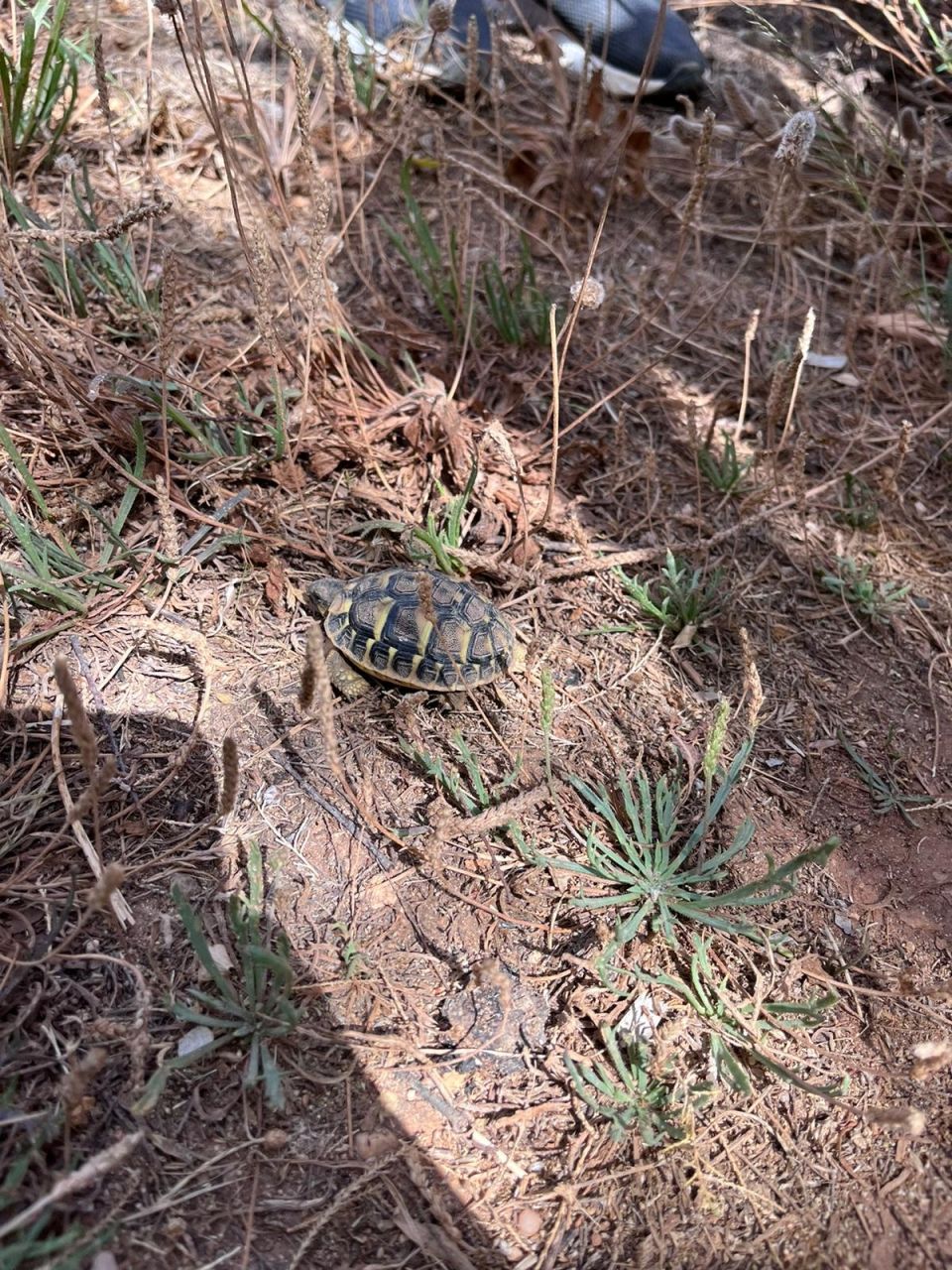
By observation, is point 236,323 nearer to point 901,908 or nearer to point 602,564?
point 602,564

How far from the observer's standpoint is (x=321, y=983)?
6.08 ft

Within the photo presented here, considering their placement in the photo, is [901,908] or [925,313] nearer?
[901,908]

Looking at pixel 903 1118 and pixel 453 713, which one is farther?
pixel 453 713

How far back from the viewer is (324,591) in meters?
2.47

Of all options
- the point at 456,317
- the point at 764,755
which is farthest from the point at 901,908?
the point at 456,317

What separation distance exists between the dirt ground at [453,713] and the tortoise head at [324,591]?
0.32ft

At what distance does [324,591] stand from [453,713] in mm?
508

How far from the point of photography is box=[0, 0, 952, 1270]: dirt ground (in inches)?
65.5

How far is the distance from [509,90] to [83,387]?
9.62ft

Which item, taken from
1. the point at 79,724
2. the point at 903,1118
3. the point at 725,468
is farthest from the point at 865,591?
the point at 79,724

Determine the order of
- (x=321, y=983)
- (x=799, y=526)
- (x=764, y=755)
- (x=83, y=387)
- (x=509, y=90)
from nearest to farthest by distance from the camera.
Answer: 1. (x=321, y=983)
2. (x=764, y=755)
3. (x=83, y=387)
4. (x=799, y=526)
5. (x=509, y=90)

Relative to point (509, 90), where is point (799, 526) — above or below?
below

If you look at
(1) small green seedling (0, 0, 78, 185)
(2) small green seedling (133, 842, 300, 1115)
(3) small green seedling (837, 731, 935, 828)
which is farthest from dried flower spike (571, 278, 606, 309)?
(1) small green seedling (0, 0, 78, 185)

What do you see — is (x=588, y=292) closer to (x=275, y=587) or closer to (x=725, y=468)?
(x=725, y=468)
